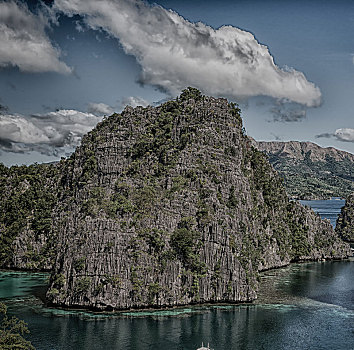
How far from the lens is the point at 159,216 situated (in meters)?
80.3

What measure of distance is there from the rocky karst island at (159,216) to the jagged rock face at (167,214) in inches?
9.1

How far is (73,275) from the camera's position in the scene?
72.7 meters

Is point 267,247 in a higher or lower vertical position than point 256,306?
higher

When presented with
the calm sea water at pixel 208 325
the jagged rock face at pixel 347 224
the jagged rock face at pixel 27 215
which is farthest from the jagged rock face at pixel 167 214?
the jagged rock face at pixel 347 224

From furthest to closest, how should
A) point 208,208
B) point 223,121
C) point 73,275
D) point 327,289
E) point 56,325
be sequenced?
point 223,121 < point 327,289 < point 208,208 < point 73,275 < point 56,325

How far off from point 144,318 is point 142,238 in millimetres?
14663

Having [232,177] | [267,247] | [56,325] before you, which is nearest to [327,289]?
[267,247]

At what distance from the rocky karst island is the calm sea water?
372 cm

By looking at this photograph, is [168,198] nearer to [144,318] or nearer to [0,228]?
[144,318]

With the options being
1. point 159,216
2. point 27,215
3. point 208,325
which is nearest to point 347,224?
point 159,216

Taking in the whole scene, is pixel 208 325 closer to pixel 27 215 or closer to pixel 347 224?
pixel 27 215

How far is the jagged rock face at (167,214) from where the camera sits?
72.8m

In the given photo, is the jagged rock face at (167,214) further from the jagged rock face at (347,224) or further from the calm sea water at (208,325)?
the jagged rock face at (347,224)

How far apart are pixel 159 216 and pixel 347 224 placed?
414ft
